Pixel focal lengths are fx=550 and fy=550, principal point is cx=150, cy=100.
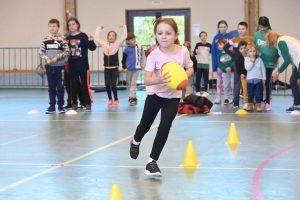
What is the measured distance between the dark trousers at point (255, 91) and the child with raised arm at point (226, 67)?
140 cm

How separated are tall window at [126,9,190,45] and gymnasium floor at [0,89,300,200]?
10.2 m

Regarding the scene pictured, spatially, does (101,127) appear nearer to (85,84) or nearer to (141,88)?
(85,84)

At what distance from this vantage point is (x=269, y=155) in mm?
5945

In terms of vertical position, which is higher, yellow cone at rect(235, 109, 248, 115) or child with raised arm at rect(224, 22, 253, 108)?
child with raised arm at rect(224, 22, 253, 108)

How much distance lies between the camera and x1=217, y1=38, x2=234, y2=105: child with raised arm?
39.4 ft

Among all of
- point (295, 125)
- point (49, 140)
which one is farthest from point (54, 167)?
point (295, 125)

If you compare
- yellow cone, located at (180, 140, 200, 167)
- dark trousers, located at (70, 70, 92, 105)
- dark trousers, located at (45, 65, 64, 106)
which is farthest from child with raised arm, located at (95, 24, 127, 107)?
yellow cone, located at (180, 140, 200, 167)

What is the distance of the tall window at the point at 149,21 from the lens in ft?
64.4

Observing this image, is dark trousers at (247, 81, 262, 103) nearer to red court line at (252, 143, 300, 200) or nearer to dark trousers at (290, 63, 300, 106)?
dark trousers at (290, 63, 300, 106)

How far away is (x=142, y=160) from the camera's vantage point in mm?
5766

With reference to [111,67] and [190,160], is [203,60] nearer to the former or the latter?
[111,67]

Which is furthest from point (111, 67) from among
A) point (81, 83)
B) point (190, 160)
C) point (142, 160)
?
point (190, 160)

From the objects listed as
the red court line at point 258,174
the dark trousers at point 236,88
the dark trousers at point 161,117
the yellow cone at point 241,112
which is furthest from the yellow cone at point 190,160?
the dark trousers at point 236,88

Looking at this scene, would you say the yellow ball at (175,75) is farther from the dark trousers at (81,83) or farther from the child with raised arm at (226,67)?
the child with raised arm at (226,67)
